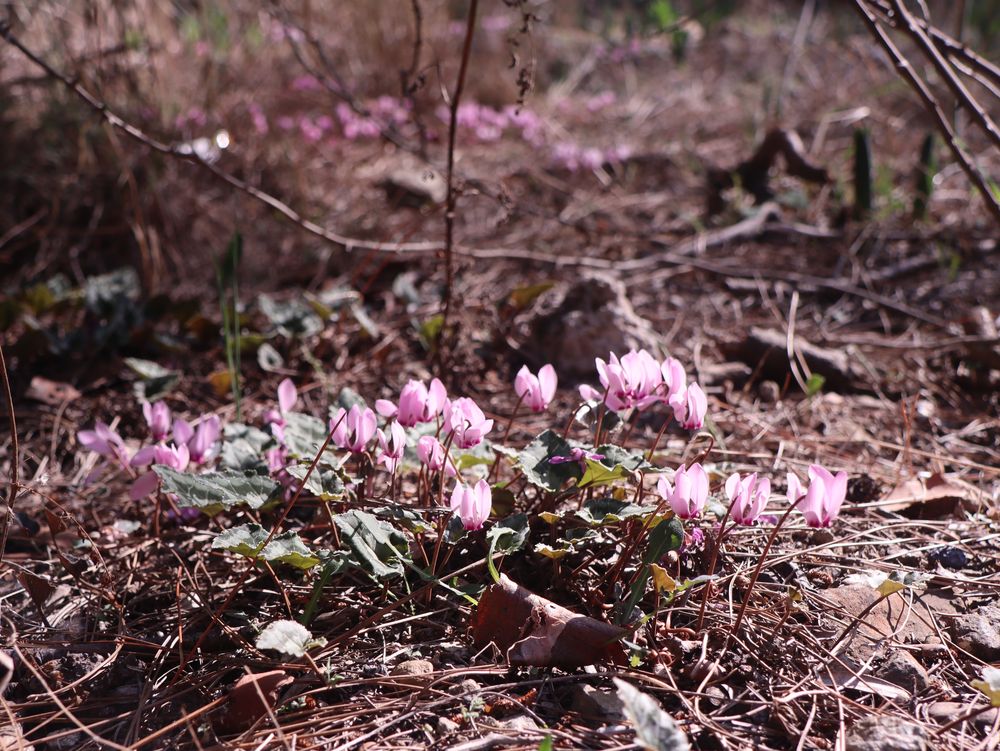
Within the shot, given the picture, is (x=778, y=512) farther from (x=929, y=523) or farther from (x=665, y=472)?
(x=665, y=472)

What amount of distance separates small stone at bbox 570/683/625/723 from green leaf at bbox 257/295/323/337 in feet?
5.97

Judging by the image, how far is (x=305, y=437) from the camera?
6.19 ft

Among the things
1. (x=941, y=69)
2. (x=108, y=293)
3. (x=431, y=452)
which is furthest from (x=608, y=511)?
(x=108, y=293)

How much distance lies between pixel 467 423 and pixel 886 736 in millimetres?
814

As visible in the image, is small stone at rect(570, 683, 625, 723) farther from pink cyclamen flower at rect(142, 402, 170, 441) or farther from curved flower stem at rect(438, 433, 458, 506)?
pink cyclamen flower at rect(142, 402, 170, 441)

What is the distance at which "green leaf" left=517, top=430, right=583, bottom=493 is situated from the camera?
1591 mm

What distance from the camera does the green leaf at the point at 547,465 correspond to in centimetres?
159

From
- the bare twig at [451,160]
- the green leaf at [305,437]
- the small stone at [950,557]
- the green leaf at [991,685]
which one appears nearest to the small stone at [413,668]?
the green leaf at [305,437]

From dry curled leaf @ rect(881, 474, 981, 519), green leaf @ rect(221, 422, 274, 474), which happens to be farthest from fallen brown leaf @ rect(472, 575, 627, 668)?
dry curled leaf @ rect(881, 474, 981, 519)

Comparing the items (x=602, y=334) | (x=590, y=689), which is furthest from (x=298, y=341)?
(x=590, y=689)

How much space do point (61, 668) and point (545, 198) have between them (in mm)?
3633

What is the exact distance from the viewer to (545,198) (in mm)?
4707

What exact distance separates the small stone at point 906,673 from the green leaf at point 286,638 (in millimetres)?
955

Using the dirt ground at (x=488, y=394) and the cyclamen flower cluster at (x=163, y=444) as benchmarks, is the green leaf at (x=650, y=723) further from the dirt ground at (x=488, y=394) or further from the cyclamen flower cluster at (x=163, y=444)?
the cyclamen flower cluster at (x=163, y=444)
